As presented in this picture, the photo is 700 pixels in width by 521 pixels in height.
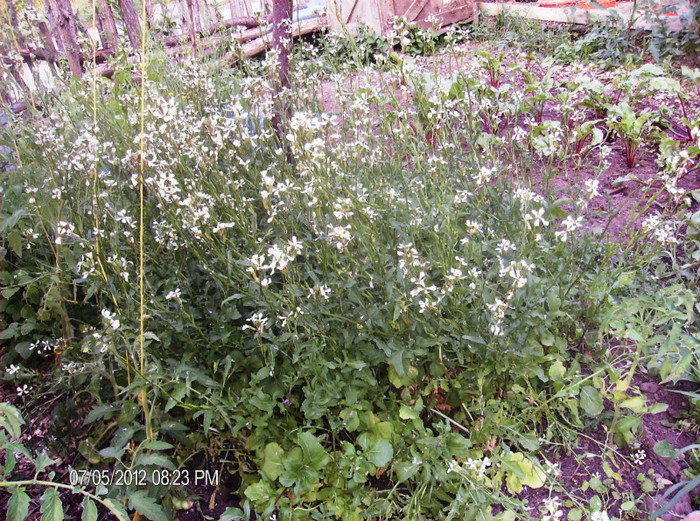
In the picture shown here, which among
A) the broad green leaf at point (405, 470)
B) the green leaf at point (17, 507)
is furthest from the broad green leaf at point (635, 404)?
the green leaf at point (17, 507)

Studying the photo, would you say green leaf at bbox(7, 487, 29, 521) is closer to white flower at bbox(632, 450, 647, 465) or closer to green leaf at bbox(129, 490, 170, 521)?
green leaf at bbox(129, 490, 170, 521)

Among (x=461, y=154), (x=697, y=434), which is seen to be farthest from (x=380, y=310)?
(x=697, y=434)

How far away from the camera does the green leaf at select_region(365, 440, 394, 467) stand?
2.01 meters

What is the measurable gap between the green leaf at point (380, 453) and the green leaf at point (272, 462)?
0.34 m

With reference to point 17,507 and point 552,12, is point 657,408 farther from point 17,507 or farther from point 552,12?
point 552,12

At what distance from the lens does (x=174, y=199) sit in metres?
2.09

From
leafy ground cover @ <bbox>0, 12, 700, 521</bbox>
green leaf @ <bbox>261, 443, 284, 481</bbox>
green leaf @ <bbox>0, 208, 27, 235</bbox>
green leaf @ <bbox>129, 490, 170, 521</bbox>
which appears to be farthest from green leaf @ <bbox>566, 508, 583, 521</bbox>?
green leaf @ <bbox>0, 208, 27, 235</bbox>

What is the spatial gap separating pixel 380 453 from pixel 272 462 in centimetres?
41

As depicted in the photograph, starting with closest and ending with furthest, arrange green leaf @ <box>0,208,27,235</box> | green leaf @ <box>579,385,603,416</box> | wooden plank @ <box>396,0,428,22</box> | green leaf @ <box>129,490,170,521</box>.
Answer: green leaf @ <box>129,490,170,521</box> < green leaf @ <box>579,385,603,416</box> < green leaf @ <box>0,208,27,235</box> < wooden plank @ <box>396,0,428,22</box>

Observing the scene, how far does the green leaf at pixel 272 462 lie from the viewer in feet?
6.72

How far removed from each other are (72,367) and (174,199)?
31.5 inches

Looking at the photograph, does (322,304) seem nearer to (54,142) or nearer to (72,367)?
(72,367)

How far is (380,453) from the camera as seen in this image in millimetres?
2025

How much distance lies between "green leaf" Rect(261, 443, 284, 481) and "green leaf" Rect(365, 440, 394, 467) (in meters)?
0.34
